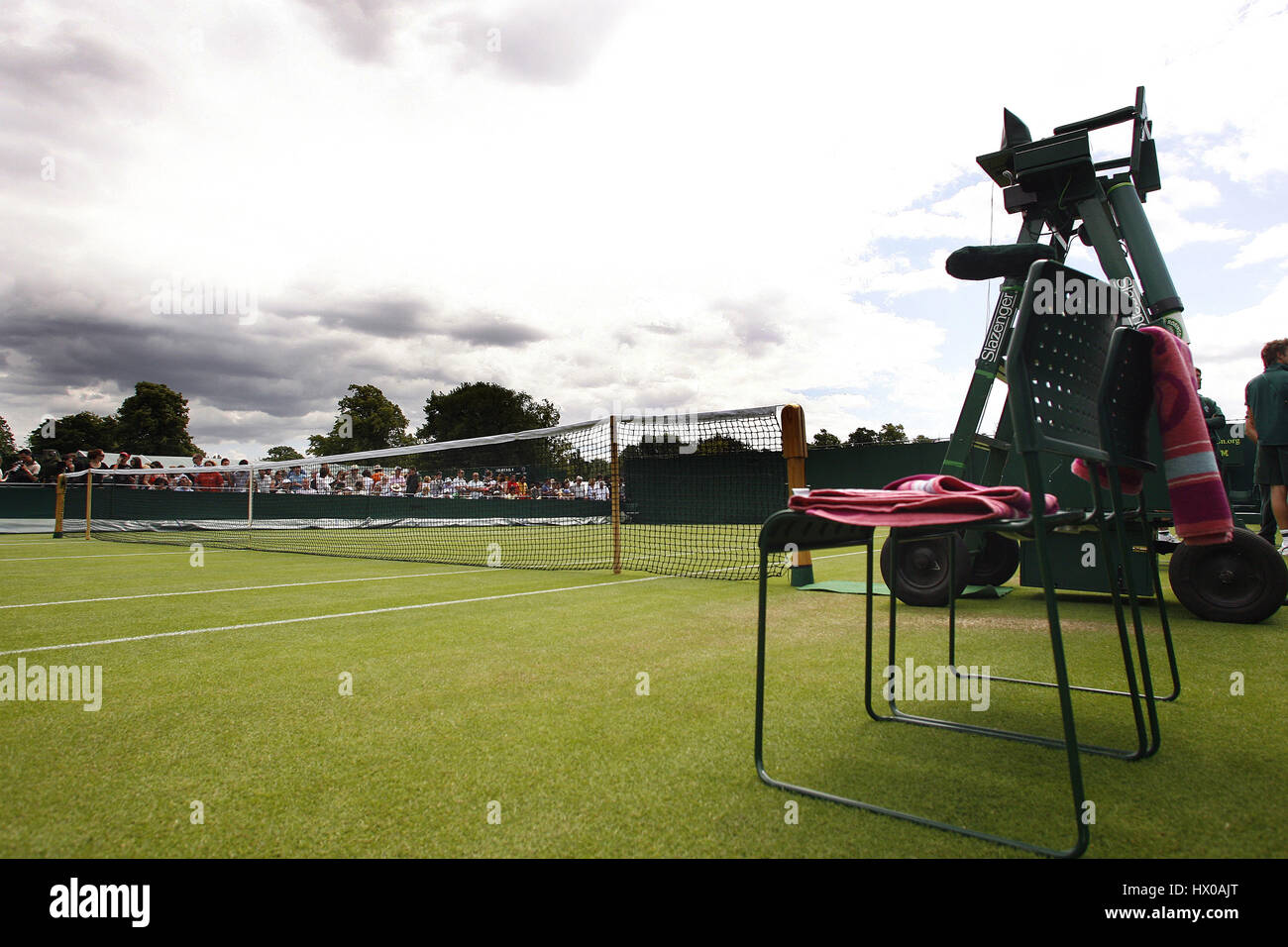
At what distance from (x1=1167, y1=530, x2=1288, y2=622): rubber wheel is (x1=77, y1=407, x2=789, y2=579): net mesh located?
230 inches

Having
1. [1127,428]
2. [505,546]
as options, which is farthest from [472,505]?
[1127,428]

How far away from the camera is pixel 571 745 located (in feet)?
7.30

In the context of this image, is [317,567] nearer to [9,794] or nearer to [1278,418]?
[9,794]

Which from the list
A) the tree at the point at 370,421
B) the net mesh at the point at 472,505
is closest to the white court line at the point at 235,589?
the net mesh at the point at 472,505

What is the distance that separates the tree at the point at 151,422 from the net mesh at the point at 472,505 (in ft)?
166

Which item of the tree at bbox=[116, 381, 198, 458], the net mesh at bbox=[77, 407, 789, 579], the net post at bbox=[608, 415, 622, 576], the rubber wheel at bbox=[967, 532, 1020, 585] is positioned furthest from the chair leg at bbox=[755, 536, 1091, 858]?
the tree at bbox=[116, 381, 198, 458]

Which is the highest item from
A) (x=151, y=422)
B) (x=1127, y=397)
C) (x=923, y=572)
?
(x=151, y=422)

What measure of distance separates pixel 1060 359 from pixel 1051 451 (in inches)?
13.2

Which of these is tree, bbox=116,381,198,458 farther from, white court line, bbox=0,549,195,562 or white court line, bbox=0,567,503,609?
white court line, bbox=0,567,503,609

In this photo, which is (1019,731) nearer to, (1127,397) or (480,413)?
(1127,397)

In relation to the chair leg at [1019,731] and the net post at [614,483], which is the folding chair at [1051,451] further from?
the net post at [614,483]
